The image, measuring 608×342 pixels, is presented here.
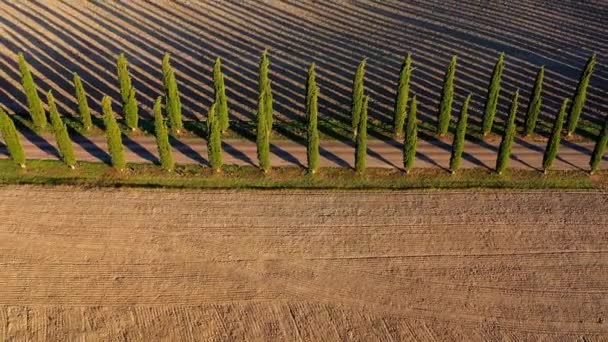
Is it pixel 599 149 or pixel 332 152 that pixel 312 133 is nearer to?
pixel 332 152

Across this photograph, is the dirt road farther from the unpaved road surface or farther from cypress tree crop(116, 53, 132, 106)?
the unpaved road surface

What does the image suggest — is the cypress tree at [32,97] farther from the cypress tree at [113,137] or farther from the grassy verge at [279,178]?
the cypress tree at [113,137]

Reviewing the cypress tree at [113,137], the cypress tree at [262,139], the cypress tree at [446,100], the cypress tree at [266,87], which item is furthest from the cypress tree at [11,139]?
the cypress tree at [446,100]

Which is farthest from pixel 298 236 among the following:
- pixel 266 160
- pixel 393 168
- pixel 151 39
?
pixel 151 39

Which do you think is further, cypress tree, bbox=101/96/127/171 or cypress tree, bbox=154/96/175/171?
cypress tree, bbox=154/96/175/171

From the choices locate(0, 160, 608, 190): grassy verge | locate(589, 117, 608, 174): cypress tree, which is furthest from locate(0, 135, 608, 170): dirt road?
locate(589, 117, 608, 174): cypress tree

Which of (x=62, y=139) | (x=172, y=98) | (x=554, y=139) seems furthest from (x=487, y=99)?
(x=62, y=139)
